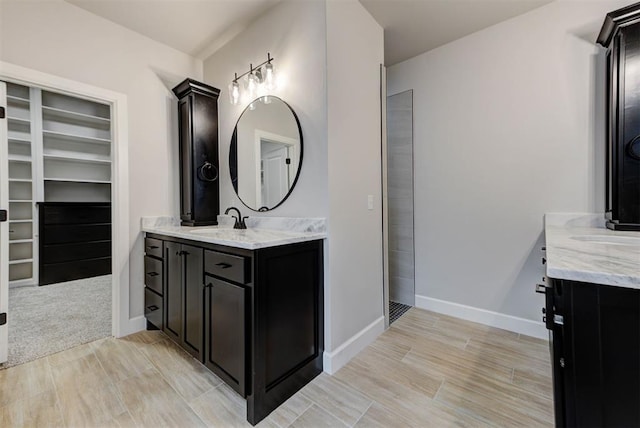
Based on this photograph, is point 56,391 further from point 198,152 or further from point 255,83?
point 255,83

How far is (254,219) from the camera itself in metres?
2.21

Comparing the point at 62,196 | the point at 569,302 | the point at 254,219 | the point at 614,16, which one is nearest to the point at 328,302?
the point at 254,219

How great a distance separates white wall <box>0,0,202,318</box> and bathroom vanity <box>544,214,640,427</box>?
2787 mm

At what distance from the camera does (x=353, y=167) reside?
1.97 m

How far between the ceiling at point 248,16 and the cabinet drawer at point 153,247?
1.80 metres

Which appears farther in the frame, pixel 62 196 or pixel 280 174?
pixel 62 196

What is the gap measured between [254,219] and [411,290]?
1.79 metres

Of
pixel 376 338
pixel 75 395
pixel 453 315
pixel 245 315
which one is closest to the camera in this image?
pixel 245 315

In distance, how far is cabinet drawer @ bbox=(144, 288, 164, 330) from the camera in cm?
213

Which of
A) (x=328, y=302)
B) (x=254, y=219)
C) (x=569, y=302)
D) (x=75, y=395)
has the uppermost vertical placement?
(x=254, y=219)

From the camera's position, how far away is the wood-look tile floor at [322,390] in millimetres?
1353

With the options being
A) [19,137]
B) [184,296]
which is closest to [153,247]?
[184,296]

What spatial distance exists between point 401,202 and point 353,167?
1118 millimetres

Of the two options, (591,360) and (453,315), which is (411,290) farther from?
(591,360)
